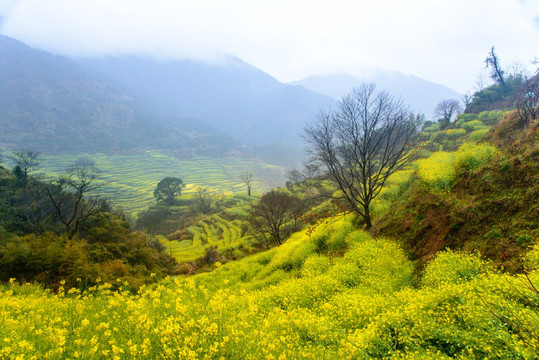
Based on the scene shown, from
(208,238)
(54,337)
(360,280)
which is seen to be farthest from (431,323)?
(208,238)

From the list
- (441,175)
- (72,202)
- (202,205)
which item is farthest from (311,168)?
(441,175)

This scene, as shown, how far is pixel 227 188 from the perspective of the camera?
123000 mm

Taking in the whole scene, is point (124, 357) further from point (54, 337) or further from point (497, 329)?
point (497, 329)

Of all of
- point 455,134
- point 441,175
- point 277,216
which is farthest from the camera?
point 455,134

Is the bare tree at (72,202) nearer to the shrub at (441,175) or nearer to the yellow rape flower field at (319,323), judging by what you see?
the yellow rape flower field at (319,323)

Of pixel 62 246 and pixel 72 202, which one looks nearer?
pixel 62 246

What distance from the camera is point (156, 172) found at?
148125 millimetres

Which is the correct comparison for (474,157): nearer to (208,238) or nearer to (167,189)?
(208,238)

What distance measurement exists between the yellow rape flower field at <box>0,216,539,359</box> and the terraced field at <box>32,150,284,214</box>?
282ft

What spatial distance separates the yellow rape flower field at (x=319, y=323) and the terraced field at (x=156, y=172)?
86029 mm

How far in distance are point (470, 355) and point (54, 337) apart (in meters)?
6.58

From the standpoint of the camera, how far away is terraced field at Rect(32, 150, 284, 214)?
106500 millimetres

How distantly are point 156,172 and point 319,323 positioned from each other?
15798cm

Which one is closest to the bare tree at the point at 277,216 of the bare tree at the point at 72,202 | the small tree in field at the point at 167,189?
the bare tree at the point at 72,202
